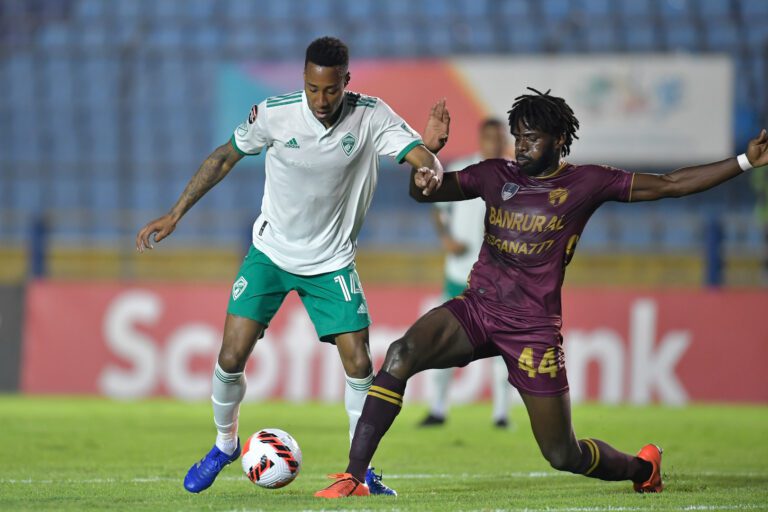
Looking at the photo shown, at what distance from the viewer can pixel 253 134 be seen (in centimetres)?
678

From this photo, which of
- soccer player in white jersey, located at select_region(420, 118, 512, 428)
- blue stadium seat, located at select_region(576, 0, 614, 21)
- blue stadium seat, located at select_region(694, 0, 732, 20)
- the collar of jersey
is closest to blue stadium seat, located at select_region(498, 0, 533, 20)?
blue stadium seat, located at select_region(576, 0, 614, 21)

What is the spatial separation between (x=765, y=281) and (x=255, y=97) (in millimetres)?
8439

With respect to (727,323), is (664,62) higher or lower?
higher

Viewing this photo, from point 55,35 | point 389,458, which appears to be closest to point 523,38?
point 55,35

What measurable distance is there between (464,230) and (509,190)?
15.4 ft

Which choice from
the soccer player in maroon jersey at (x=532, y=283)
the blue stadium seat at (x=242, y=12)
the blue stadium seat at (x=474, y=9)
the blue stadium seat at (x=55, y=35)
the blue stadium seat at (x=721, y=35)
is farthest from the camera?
the blue stadium seat at (x=55, y=35)

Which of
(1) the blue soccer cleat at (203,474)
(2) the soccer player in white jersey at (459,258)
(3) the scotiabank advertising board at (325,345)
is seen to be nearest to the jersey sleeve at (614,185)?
(1) the blue soccer cleat at (203,474)

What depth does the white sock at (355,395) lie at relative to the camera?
6789 mm

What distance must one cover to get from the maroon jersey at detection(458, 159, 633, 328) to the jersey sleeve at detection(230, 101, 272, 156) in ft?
3.99

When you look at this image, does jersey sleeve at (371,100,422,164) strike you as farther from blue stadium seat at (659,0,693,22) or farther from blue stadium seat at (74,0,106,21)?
blue stadium seat at (74,0,106,21)

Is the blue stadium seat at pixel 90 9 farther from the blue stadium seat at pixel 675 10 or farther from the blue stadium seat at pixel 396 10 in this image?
the blue stadium seat at pixel 675 10

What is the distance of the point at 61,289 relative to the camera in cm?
1395

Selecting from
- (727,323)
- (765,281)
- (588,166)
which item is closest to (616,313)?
(727,323)

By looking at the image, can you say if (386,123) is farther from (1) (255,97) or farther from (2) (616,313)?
(1) (255,97)
